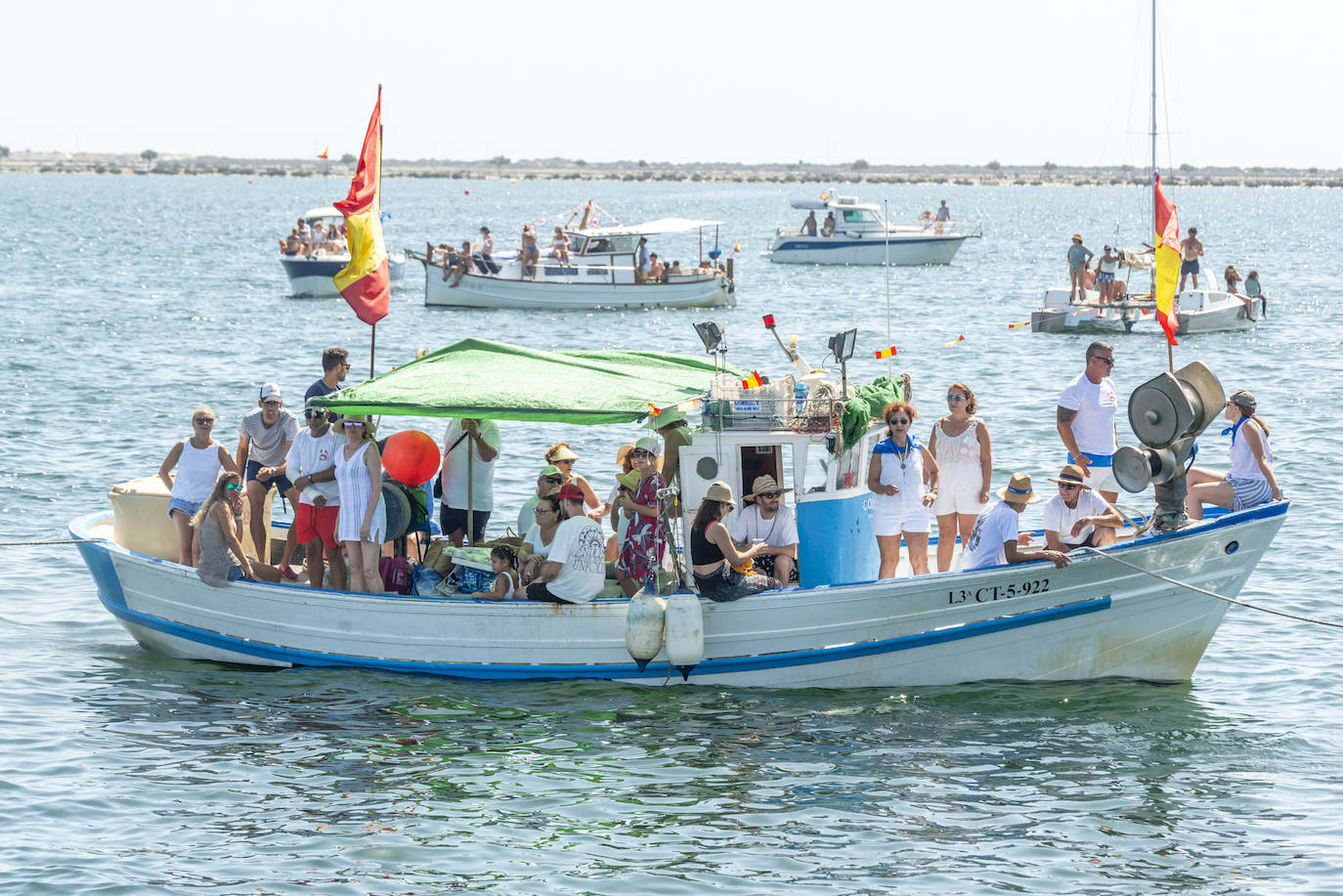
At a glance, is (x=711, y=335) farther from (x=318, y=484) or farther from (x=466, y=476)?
(x=318, y=484)

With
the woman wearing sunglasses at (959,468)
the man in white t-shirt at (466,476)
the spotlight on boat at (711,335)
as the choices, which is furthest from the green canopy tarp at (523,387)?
the woman wearing sunglasses at (959,468)

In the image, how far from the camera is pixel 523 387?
1169 centimetres

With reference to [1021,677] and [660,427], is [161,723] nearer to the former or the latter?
[660,427]

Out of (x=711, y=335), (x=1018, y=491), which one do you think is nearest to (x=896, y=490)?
(x=1018, y=491)

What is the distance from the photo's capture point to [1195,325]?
36.7 metres

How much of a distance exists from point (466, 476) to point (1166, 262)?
20.0 ft

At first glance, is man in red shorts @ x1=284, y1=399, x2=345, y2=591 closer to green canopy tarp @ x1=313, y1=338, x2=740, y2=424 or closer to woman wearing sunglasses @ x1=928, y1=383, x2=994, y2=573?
green canopy tarp @ x1=313, y1=338, x2=740, y2=424

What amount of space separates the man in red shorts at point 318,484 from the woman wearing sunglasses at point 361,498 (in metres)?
0.14

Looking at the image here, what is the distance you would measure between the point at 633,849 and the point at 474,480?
4.42m

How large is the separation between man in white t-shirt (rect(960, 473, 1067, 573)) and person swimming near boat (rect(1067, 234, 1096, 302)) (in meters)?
27.2

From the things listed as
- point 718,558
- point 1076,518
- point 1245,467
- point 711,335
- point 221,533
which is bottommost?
point 718,558

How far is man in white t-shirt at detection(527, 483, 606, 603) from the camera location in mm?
11562

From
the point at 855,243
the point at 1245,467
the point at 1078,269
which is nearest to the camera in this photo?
the point at 1245,467

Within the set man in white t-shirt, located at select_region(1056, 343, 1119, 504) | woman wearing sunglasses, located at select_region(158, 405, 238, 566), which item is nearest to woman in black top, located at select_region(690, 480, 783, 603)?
man in white t-shirt, located at select_region(1056, 343, 1119, 504)
